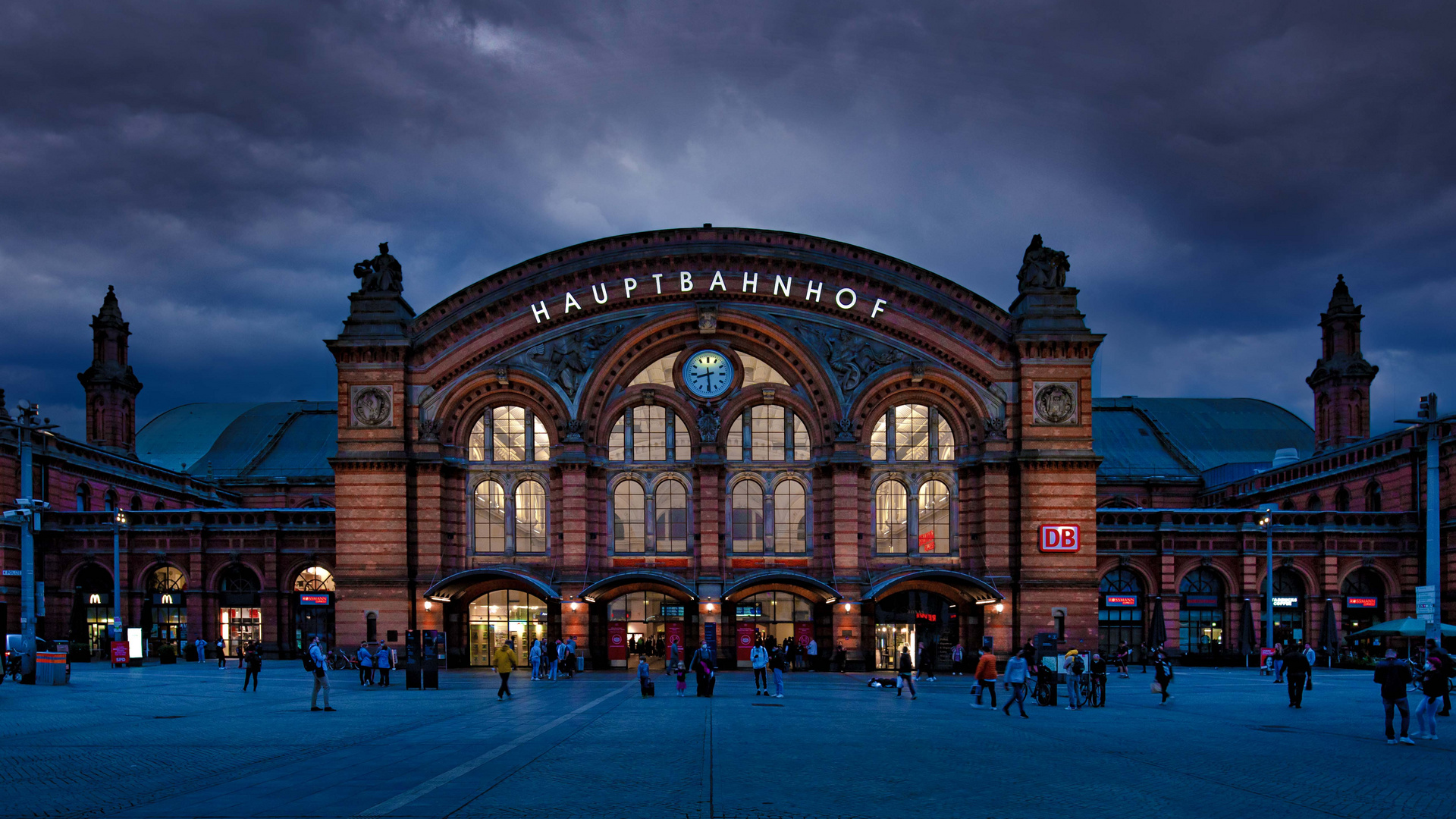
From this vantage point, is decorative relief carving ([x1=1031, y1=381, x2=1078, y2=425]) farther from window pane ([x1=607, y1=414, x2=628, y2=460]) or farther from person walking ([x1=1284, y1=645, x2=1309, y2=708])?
person walking ([x1=1284, y1=645, x2=1309, y2=708])

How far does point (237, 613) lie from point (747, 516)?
27309 millimetres

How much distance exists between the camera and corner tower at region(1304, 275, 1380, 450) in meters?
74.8

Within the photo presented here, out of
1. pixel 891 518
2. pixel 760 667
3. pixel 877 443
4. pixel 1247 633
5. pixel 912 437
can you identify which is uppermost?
pixel 912 437

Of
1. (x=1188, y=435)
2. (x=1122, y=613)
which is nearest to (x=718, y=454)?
(x=1122, y=613)

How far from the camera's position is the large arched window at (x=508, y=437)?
56562mm

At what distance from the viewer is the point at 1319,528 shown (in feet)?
203

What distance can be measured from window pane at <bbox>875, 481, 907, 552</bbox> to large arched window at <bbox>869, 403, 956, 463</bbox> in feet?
4.38

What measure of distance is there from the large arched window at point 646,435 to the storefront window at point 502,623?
7.49 meters

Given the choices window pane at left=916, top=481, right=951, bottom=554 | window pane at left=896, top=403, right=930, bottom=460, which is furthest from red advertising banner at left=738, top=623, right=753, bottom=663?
window pane at left=896, top=403, right=930, bottom=460

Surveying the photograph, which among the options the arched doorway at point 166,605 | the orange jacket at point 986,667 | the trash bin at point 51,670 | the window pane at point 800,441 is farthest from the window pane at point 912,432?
the arched doorway at point 166,605

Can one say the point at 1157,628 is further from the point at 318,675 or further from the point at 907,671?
the point at 318,675

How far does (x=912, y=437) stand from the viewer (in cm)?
5659

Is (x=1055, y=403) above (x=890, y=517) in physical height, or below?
above

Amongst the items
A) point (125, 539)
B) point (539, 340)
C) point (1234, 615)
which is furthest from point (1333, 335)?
point (125, 539)
